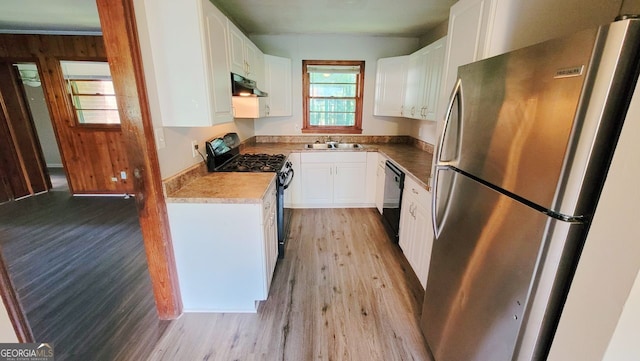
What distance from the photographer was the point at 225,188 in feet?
6.09

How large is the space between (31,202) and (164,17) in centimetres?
438

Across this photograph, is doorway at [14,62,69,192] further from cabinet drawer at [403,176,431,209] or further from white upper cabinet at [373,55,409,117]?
cabinet drawer at [403,176,431,209]

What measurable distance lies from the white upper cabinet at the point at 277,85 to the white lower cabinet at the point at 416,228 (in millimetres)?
2156

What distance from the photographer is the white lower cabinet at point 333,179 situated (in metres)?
3.56

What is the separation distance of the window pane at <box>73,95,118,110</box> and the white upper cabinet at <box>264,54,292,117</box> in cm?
267

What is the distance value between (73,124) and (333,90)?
416 centimetres

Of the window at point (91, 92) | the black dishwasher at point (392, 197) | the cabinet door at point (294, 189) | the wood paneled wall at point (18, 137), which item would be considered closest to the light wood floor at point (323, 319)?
the black dishwasher at point (392, 197)

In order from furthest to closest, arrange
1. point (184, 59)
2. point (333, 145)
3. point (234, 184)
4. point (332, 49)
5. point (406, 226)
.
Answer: point (333, 145), point (332, 49), point (406, 226), point (234, 184), point (184, 59)

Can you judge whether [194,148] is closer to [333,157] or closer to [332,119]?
[333,157]

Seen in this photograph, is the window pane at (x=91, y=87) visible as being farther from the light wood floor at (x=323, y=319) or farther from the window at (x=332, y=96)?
the light wood floor at (x=323, y=319)

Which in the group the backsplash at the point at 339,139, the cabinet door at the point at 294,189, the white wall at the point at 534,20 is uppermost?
the white wall at the point at 534,20

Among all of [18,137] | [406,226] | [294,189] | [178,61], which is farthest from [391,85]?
[18,137]

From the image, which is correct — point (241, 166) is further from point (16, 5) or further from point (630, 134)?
point (16, 5)

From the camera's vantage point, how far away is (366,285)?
2.19 m
